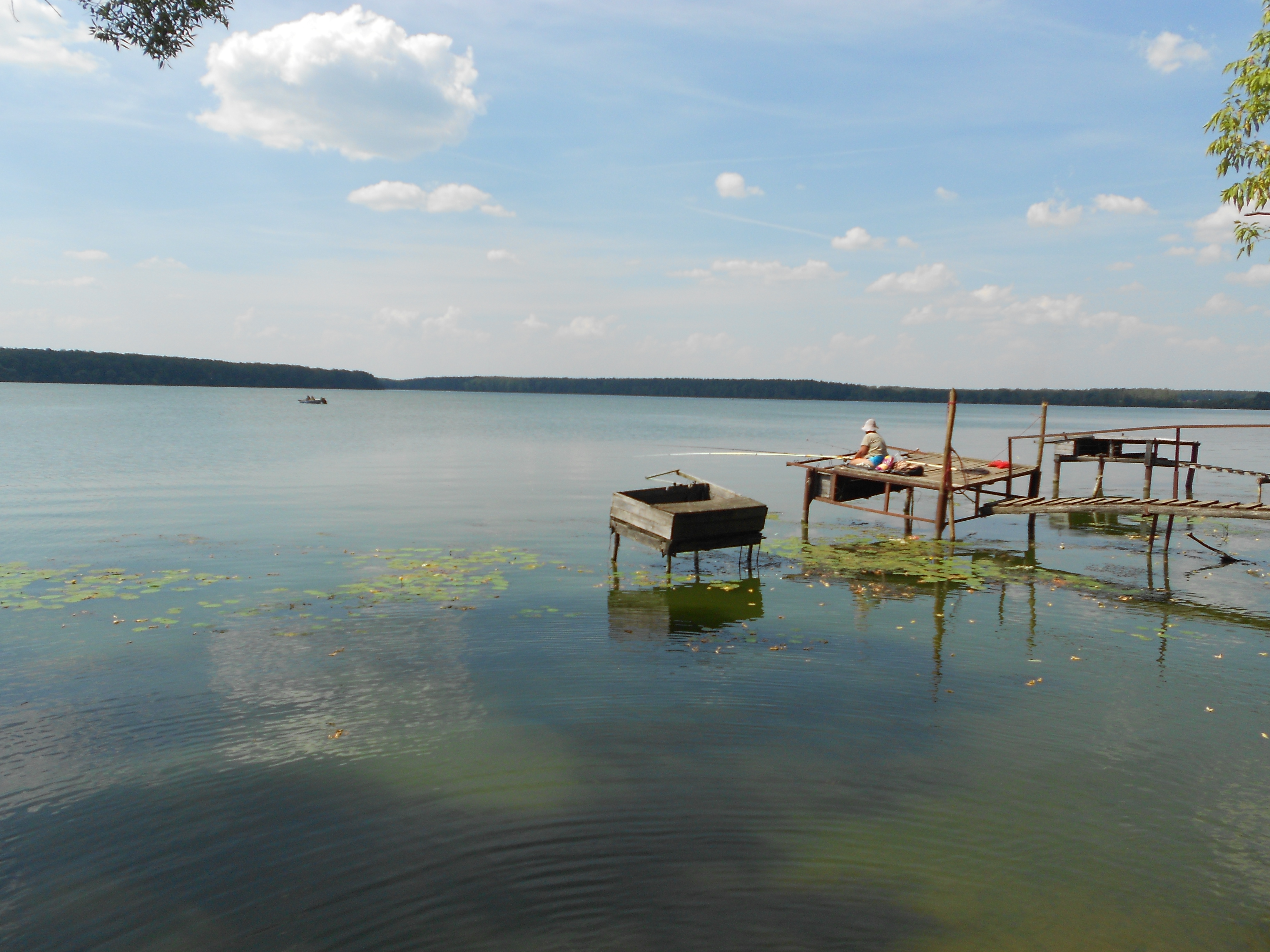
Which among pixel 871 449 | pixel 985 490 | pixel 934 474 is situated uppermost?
pixel 871 449

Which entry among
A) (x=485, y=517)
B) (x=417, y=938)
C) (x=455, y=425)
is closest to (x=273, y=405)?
(x=455, y=425)

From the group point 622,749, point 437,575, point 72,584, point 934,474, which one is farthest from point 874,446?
point 72,584

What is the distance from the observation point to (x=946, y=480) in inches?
784

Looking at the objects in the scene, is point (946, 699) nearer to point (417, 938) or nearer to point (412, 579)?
point (417, 938)

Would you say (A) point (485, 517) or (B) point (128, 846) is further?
(A) point (485, 517)

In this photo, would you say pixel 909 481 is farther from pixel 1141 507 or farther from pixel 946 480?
pixel 1141 507

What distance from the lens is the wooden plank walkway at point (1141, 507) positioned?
50.4 ft

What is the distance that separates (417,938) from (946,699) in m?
6.67

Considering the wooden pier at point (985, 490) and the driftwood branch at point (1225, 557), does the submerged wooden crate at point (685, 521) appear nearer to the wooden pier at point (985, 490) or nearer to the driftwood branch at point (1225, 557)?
the wooden pier at point (985, 490)

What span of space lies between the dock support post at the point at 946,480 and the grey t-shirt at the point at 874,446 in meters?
1.73

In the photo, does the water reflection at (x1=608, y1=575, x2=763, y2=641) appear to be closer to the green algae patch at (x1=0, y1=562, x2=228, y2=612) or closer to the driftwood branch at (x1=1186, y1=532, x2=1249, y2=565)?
the green algae patch at (x1=0, y1=562, x2=228, y2=612)

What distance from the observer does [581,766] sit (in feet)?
25.2

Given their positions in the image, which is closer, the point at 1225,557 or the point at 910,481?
the point at 1225,557

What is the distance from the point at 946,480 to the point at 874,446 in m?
2.79
